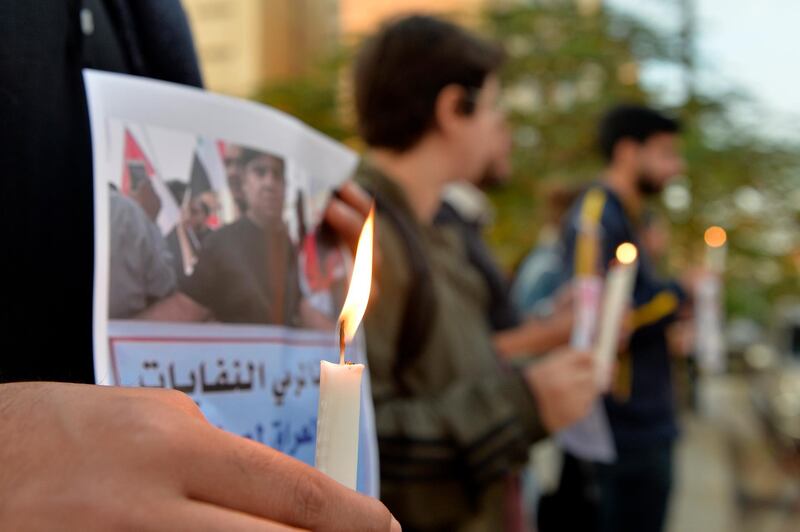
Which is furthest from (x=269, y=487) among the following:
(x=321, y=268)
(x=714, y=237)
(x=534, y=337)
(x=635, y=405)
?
(x=635, y=405)

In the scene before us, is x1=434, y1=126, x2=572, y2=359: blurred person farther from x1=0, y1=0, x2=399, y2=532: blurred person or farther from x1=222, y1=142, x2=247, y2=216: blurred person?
x1=222, y1=142, x2=247, y2=216: blurred person

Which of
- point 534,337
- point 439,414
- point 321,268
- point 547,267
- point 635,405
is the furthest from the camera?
point 547,267

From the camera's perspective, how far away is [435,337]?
1562 mm

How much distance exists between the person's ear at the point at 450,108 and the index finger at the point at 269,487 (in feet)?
5.37

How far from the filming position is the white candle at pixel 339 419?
15.5 inches

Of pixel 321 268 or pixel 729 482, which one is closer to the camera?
pixel 321 268

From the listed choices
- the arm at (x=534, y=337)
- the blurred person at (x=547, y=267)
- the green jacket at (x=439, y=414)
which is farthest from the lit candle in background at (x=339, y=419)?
the blurred person at (x=547, y=267)

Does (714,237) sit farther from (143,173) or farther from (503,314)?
(143,173)

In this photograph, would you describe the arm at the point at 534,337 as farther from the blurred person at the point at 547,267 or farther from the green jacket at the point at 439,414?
the blurred person at the point at 547,267

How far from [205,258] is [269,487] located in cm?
33

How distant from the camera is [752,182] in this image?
9867mm

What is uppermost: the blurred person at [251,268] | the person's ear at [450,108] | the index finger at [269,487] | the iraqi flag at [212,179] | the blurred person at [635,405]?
the person's ear at [450,108]

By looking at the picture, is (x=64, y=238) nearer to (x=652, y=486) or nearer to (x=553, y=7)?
(x=652, y=486)

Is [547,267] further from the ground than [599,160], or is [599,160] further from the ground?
[599,160]
